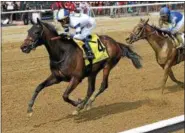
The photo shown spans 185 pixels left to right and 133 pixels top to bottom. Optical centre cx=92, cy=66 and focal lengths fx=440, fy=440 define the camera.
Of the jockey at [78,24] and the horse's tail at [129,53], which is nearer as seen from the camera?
the jockey at [78,24]

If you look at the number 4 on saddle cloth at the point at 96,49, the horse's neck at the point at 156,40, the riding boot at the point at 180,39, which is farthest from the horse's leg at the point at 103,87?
the riding boot at the point at 180,39

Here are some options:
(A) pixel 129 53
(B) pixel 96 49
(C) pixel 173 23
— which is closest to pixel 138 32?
(C) pixel 173 23

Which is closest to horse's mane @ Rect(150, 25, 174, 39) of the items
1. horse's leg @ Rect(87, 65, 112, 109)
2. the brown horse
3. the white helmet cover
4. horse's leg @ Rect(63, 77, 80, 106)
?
the brown horse

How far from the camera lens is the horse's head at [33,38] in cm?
651

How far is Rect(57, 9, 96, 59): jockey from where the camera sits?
6861 millimetres

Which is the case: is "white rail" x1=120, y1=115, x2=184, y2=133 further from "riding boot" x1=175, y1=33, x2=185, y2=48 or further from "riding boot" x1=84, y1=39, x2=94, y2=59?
"riding boot" x1=175, y1=33, x2=185, y2=48

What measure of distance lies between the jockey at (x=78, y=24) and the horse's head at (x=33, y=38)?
39 cm

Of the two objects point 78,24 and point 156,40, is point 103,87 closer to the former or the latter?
point 78,24

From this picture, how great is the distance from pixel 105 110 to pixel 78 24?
1.53m

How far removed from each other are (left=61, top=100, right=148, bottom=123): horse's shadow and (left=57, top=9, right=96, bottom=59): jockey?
94 centimetres

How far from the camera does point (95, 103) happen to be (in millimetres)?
7988

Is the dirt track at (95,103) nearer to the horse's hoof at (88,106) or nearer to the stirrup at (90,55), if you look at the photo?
the horse's hoof at (88,106)

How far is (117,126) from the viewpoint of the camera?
6512 millimetres

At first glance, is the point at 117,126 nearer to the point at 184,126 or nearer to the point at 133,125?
the point at 133,125
